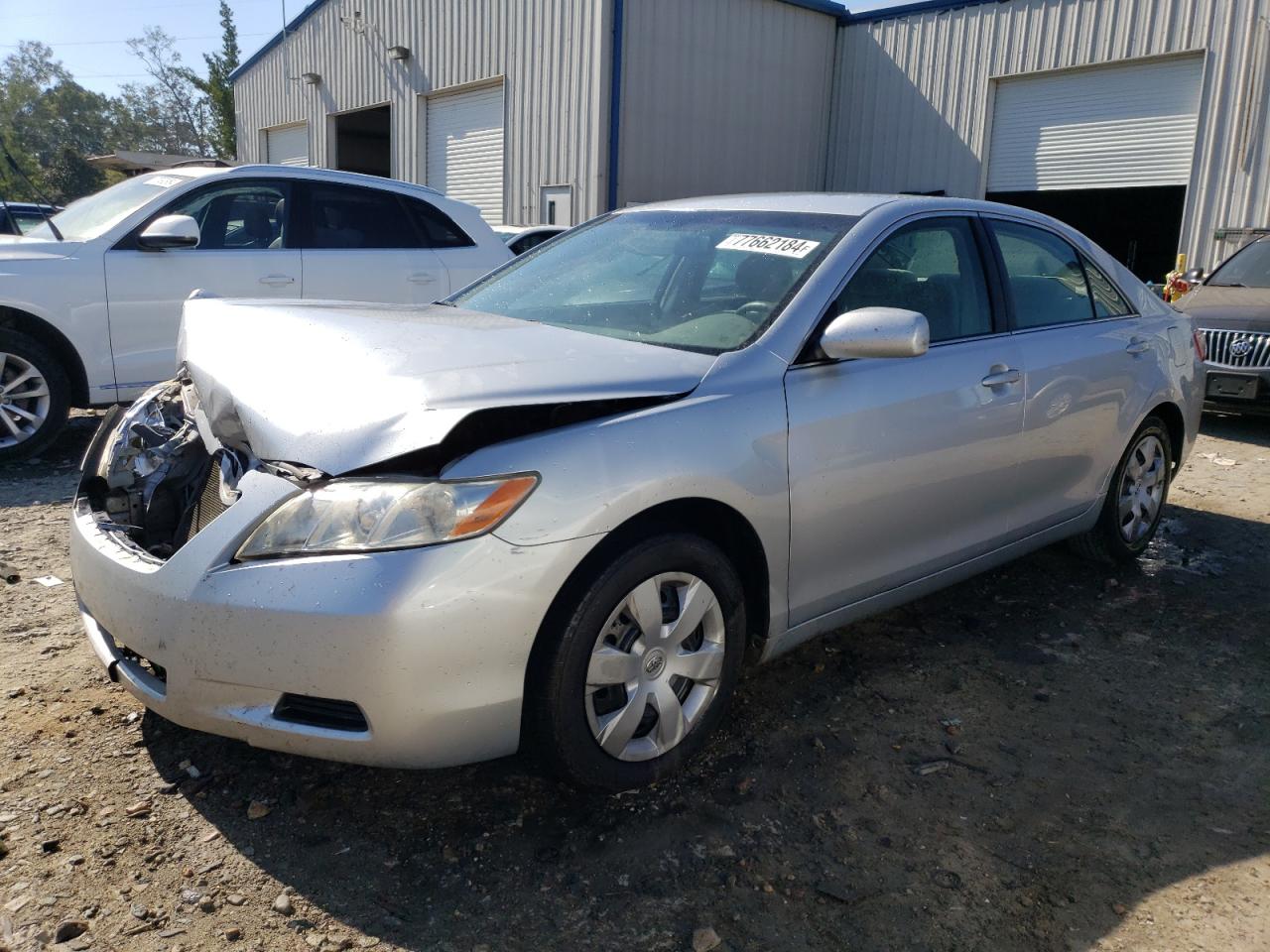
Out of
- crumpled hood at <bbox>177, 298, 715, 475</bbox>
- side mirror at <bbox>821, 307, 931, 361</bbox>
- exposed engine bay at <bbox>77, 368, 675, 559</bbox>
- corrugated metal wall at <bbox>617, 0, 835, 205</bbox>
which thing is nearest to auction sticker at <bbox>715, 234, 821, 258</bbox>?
side mirror at <bbox>821, 307, 931, 361</bbox>

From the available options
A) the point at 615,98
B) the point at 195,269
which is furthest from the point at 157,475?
the point at 615,98

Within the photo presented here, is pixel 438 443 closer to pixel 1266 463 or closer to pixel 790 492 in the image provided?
pixel 790 492

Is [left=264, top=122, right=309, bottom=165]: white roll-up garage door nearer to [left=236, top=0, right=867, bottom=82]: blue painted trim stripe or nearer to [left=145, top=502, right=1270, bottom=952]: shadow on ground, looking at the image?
[left=236, top=0, right=867, bottom=82]: blue painted trim stripe

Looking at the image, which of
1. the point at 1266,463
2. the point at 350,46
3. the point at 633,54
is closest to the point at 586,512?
the point at 1266,463

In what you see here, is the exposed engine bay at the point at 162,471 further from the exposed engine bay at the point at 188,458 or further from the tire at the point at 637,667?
the tire at the point at 637,667

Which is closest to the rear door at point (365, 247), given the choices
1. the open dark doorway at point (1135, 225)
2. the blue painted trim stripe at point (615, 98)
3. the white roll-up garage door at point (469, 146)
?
the blue painted trim stripe at point (615, 98)

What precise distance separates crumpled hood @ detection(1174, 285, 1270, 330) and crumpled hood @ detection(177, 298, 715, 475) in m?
6.99

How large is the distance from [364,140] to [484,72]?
6.27 m

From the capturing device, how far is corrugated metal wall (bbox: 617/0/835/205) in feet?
48.3

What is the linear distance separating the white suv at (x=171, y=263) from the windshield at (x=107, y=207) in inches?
0.5

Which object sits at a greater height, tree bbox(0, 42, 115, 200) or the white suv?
tree bbox(0, 42, 115, 200)

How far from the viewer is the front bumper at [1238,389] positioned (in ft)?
25.8

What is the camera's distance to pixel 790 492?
9.44 feet

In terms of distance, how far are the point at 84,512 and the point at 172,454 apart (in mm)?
289
